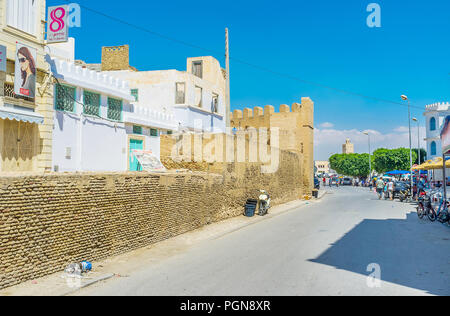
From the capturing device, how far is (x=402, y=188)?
3173cm

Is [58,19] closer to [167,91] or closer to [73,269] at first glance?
[73,269]

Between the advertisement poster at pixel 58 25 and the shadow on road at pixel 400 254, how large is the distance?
12.7m

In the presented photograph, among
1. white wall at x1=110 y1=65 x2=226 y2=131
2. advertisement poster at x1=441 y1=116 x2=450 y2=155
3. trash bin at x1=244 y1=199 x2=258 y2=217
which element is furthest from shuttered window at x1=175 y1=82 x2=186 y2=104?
advertisement poster at x1=441 y1=116 x2=450 y2=155

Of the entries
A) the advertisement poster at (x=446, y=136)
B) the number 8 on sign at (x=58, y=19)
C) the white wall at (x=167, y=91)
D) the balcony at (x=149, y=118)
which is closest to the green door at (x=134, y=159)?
the balcony at (x=149, y=118)

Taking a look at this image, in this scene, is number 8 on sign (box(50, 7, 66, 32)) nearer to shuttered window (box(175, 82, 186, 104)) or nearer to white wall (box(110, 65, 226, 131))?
white wall (box(110, 65, 226, 131))

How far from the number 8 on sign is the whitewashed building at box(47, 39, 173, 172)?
1.16m

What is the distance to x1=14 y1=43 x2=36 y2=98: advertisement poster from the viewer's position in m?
14.5

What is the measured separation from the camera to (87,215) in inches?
366

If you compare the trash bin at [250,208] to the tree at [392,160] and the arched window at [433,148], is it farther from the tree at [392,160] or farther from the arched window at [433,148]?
the tree at [392,160]

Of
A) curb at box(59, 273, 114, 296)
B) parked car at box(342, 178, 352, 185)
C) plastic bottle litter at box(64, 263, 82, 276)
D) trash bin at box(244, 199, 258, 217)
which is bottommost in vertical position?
curb at box(59, 273, 114, 296)

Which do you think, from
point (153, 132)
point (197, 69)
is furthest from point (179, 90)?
point (153, 132)

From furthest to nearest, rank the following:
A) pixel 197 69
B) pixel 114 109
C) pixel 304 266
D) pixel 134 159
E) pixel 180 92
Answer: pixel 197 69 < pixel 180 92 < pixel 134 159 < pixel 114 109 < pixel 304 266

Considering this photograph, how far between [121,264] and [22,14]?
10.7 m
